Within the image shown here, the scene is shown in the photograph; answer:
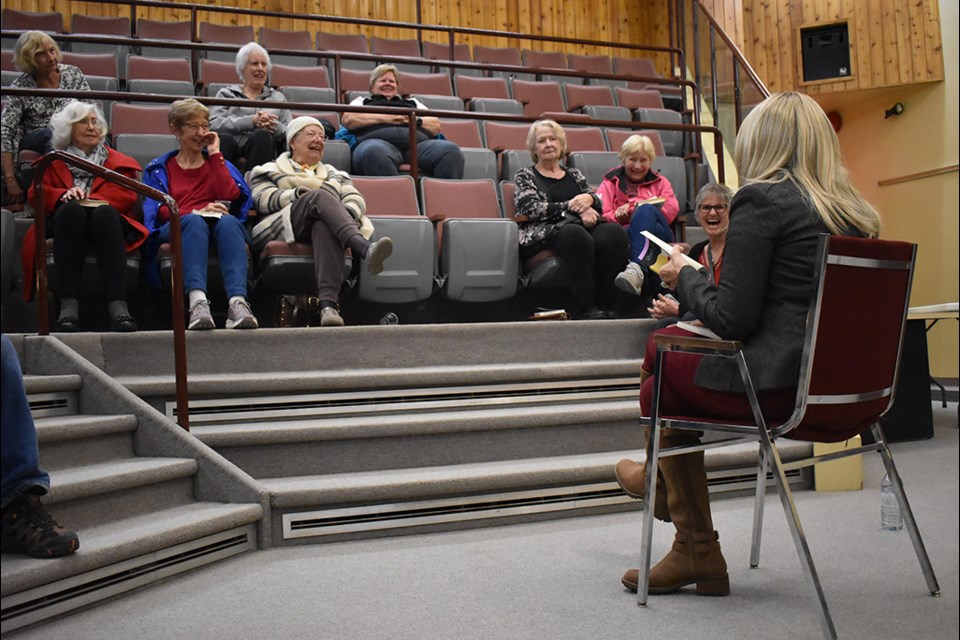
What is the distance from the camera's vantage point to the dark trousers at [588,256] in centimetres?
335

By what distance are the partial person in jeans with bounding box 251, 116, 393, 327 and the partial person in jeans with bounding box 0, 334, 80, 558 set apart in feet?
4.24

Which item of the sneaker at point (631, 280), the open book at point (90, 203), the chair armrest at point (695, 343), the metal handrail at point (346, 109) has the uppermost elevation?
the metal handrail at point (346, 109)

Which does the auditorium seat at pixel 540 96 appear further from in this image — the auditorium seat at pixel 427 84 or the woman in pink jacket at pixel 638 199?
the woman in pink jacket at pixel 638 199

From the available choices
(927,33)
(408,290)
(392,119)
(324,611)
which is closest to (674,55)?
(927,33)

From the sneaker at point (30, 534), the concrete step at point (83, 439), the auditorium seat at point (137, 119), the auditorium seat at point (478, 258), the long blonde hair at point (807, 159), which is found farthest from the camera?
the auditorium seat at point (137, 119)

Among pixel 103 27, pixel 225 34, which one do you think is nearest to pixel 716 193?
pixel 225 34

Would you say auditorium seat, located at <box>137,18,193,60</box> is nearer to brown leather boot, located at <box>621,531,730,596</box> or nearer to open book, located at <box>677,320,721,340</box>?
open book, located at <box>677,320,721,340</box>

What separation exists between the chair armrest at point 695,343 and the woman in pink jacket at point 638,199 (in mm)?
1906

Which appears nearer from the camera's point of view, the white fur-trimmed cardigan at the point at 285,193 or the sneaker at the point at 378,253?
the sneaker at the point at 378,253

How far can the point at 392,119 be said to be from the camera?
398cm

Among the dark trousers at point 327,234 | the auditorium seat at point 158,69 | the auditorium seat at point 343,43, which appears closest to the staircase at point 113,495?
the dark trousers at point 327,234

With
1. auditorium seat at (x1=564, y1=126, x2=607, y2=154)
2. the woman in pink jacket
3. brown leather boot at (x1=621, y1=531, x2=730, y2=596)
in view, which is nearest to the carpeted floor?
brown leather boot at (x1=621, y1=531, x2=730, y2=596)

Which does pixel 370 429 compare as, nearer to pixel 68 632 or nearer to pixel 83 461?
pixel 83 461

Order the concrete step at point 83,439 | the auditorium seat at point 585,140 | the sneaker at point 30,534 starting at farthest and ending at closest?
the auditorium seat at point 585,140 < the concrete step at point 83,439 < the sneaker at point 30,534
